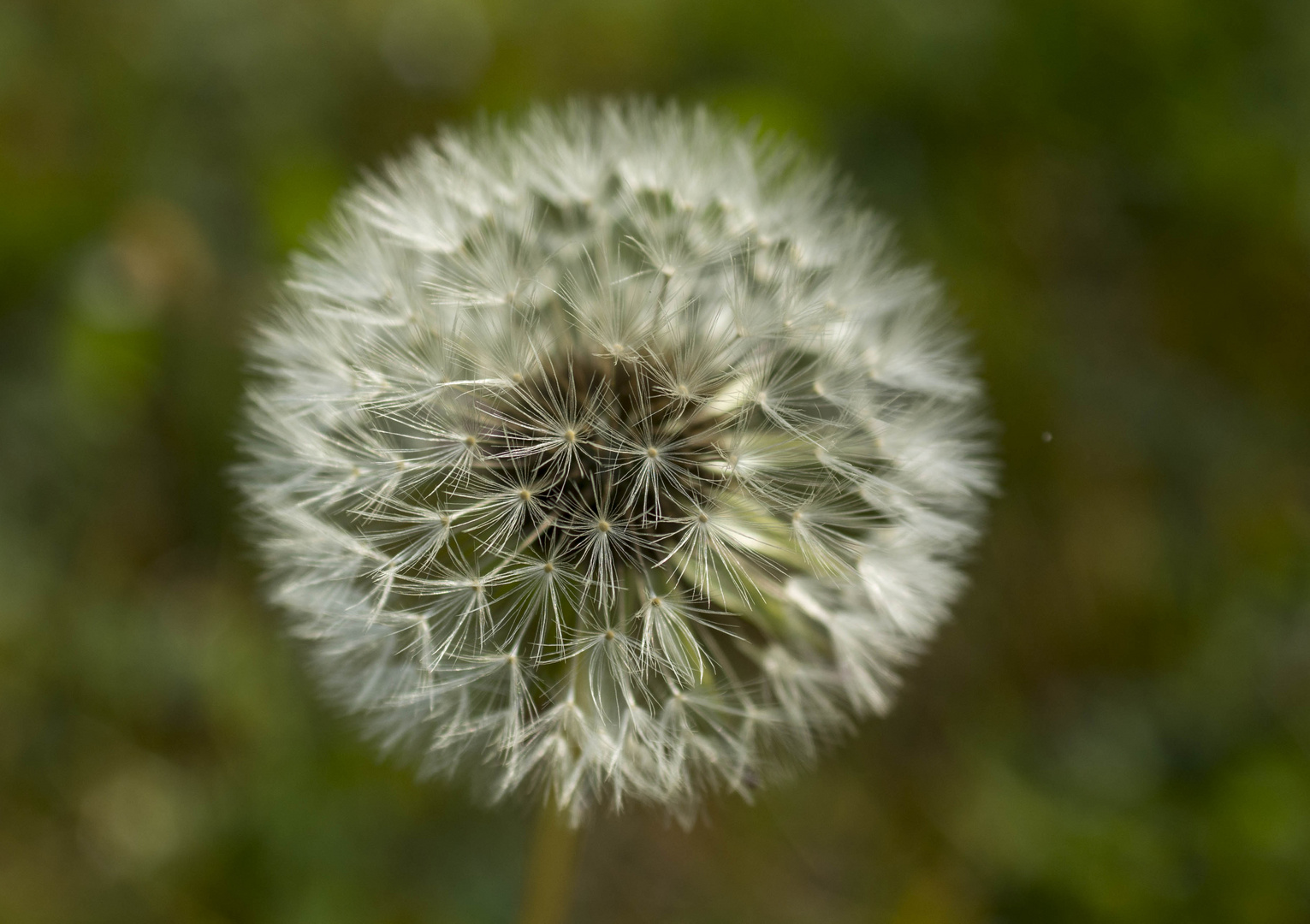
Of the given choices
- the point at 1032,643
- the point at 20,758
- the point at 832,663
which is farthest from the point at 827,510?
the point at 20,758

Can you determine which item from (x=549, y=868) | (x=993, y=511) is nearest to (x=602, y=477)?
(x=549, y=868)

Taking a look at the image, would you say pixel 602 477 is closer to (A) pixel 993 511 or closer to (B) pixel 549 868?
(B) pixel 549 868

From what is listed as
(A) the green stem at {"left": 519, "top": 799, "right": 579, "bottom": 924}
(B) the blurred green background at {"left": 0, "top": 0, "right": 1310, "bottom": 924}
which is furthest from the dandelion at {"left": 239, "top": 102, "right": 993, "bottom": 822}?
(B) the blurred green background at {"left": 0, "top": 0, "right": 1310, "bottom": 924}

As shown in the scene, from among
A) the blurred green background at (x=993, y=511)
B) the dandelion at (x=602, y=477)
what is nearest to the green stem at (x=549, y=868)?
the dandelion at (x=602, y=477)

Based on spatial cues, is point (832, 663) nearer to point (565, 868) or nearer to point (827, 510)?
point (827, 510)

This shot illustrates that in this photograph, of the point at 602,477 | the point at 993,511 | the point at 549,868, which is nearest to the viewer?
the point at 602,477

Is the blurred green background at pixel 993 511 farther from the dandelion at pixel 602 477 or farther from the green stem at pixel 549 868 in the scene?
the dandelion at pixel 602 477
